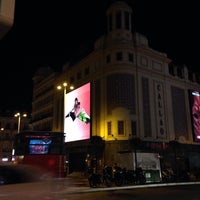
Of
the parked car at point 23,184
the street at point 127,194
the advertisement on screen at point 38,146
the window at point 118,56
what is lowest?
the street at point 127,194

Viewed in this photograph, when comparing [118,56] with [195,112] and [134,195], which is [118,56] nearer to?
[195,112]

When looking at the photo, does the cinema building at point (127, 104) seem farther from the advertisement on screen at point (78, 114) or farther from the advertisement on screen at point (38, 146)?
the advertisement on screen at point (38, 146)

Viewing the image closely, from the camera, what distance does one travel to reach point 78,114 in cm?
3981

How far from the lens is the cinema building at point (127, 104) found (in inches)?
1294

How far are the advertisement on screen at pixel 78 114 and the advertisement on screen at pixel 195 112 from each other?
15.9m

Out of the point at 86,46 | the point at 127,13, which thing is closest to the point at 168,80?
the point at 127,13

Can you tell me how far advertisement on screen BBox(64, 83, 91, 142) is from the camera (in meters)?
37.7

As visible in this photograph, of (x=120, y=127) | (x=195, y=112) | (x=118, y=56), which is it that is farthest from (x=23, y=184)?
(x=195, y=112)

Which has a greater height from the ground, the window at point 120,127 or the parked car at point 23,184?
the window at point 120,127

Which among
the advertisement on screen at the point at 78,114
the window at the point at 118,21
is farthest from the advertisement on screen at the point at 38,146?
the window at the point at 118,21

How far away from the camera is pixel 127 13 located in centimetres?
3647

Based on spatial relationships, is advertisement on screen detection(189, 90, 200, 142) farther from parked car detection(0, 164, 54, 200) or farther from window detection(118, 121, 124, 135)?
parked car detection(0, 164, 54, 200)

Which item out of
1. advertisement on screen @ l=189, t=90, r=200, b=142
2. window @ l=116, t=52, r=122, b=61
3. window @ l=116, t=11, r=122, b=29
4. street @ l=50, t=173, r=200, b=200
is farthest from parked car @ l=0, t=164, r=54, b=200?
advertisement on screen @ l=189, t=90, r=200, b=142

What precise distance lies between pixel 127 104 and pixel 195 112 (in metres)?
13.8
